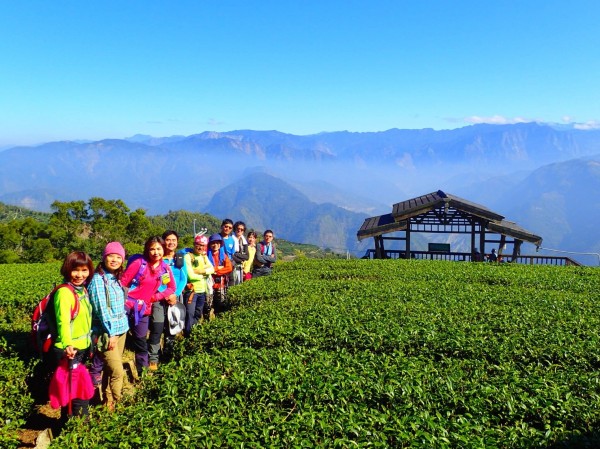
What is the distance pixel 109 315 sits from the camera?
5.91 metres

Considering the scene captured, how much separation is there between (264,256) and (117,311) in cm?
686

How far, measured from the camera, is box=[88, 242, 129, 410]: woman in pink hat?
584cm

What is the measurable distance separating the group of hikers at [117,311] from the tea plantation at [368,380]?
580 mm

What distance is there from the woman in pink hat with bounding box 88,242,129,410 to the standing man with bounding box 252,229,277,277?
21.7 ft

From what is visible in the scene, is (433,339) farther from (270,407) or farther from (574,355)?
(270,407)

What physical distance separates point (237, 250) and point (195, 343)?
5.04 metres

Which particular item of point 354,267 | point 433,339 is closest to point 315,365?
point 433,339

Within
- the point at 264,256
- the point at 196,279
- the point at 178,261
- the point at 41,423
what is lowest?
the point at 41,423

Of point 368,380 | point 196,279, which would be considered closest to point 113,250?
point 196,279

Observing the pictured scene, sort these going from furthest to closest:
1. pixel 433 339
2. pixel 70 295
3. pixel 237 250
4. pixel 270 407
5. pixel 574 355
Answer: pixel 237 250 → pixel 433 339 → pixel 574 355 → pixel 70 295 → pixel 270 407

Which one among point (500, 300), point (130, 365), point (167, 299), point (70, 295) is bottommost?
point (130, 365)

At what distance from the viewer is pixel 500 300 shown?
9.37 metres

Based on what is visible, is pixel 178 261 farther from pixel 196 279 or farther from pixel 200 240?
pixel 200 240

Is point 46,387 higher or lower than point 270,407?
lower
